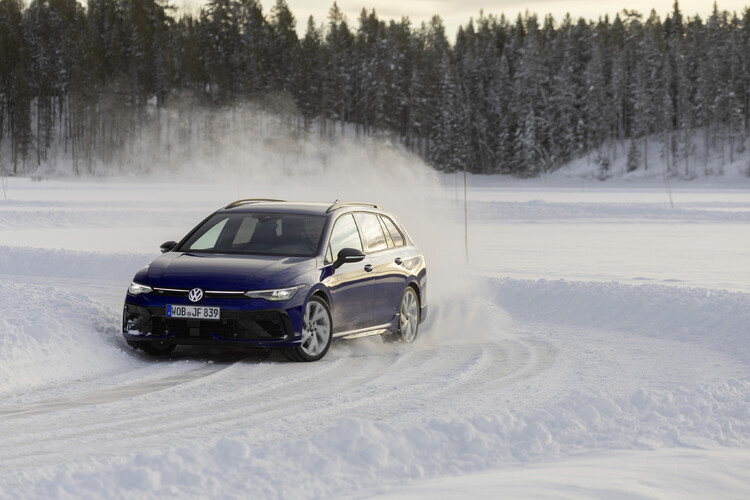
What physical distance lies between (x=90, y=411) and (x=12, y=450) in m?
1.26

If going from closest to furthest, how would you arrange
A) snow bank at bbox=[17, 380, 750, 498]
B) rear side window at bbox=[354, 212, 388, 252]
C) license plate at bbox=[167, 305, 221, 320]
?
snow bank at bbox=[17, 380, 750, 498], license plate at bbox=[167, 305, 221, 320], rear side window at bbox=[354, 212, 388, 252]

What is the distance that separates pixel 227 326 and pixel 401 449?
3673 mm

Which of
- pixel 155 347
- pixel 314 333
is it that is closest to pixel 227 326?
pixel 314 333

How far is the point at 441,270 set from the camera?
60.8 feet

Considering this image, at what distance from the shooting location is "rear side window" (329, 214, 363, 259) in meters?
10.7

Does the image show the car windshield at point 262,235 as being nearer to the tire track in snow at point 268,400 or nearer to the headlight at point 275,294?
the headlight at point 275,294

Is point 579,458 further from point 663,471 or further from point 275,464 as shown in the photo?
point 275,464

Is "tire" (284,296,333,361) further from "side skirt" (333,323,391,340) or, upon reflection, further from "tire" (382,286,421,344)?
"tire" (382,286,421,344)

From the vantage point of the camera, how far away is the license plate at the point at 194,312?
9.49 meters

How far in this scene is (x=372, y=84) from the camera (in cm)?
12731

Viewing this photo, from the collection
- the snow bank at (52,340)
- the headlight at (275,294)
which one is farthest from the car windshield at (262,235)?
the snow bank at (52,340)

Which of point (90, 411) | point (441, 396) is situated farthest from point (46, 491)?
point (441, 396)

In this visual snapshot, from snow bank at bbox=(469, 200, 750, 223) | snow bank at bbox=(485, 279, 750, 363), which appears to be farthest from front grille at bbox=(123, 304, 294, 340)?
snow bank at bbox=(469, 200, 750, 223)

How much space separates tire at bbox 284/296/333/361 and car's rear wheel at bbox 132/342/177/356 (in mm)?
1231
